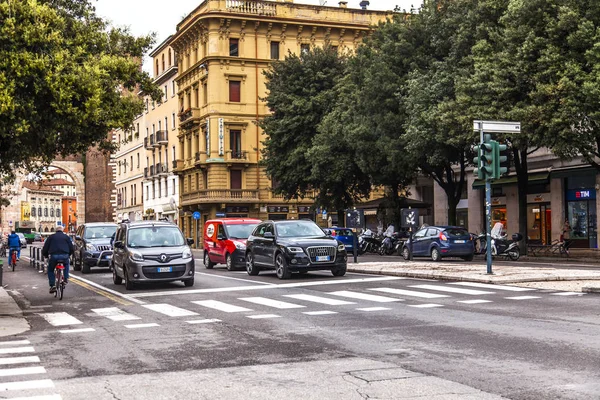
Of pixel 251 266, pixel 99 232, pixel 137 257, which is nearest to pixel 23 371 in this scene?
pixel 137 257

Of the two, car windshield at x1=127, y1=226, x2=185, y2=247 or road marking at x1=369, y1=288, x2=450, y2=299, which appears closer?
road marking at x1=369, y1=288, x2=450, y2=299

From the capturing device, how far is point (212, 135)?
6469 centimetres

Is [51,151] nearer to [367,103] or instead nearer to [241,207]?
[367,103]

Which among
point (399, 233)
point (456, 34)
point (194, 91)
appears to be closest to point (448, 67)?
point (456, 34)

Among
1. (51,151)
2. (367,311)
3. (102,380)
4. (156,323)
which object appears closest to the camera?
(102,380)

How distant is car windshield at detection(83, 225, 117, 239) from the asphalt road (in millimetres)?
12409

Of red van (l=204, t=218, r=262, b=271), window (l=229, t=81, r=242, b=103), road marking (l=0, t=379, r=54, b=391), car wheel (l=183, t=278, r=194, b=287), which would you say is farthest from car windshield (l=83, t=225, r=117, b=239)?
window (l=229, t=81, r=242, b=103)

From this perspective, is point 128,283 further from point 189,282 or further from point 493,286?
point 493,286

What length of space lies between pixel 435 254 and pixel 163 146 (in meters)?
51.2

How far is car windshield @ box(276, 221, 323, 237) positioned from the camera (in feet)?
76.7

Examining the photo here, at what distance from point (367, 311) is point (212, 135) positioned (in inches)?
2027

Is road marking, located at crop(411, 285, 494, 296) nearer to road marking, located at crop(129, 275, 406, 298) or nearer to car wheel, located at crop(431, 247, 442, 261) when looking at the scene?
road marking, located at crop(129, 275, 406, 298)

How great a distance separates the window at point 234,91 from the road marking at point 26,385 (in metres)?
57.8

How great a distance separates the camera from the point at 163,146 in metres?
79.8
